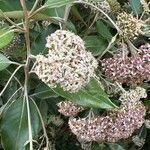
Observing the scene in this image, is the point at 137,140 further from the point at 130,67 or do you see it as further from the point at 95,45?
the point at 130,67

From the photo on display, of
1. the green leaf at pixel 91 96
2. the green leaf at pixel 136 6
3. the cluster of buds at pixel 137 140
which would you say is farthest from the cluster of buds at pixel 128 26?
the cluster of buds at pixel 137 140

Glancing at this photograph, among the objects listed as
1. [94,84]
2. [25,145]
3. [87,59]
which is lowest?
[25,145]

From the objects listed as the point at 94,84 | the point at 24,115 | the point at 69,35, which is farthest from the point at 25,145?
the point at 69,35

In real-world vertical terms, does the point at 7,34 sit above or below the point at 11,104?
above

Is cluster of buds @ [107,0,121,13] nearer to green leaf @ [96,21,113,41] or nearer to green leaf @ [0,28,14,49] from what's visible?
green leaf @ [96,21,113,41]

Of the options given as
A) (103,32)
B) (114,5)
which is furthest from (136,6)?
(103,32)

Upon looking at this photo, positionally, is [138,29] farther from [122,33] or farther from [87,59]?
[87,59]
